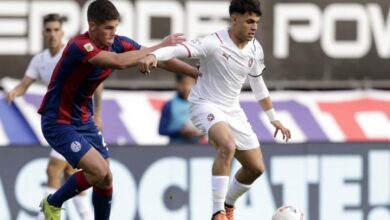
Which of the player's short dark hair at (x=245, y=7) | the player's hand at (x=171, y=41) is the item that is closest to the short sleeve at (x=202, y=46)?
the player's short dark hair at (x=245, y=7)

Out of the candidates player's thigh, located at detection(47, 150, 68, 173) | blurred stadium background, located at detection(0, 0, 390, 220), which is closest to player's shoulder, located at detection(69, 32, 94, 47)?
player's thigh, located at detection(47, 150, 68, 173)

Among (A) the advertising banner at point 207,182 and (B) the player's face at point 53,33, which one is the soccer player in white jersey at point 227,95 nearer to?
(A) the advertising banner at point 207,182

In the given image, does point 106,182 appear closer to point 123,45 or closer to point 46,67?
point 123,45

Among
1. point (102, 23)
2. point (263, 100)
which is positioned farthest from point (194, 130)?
point (102, 23)

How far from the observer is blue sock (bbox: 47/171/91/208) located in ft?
39.3

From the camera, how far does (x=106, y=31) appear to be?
456 inches

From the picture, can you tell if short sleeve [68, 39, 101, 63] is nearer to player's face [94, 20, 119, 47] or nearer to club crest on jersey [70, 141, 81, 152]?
player's face [94, 20, 119, 47]

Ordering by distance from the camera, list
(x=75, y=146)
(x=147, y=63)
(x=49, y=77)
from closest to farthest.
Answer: (x=147, y=63), (x=75, y=146), (x=49, y=77)

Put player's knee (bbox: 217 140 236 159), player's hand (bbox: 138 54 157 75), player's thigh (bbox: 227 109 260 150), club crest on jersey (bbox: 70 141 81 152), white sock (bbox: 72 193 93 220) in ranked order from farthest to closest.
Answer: white sock (bbox: 72 193 93 220) < player's thigh (bbox: 227 109 260 150) < player's knee (bbox: 217 140 236 159) < club crest on jersey (bbox: 70 141 81 152) < player's hand (bbox: 138 54 157 75)

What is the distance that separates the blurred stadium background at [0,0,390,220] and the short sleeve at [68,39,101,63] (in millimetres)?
3252

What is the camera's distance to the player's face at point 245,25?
1230 cm

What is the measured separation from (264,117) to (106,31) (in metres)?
5.68

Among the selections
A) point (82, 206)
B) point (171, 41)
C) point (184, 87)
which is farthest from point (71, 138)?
point (184, 87)

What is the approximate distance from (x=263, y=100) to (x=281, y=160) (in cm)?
234
